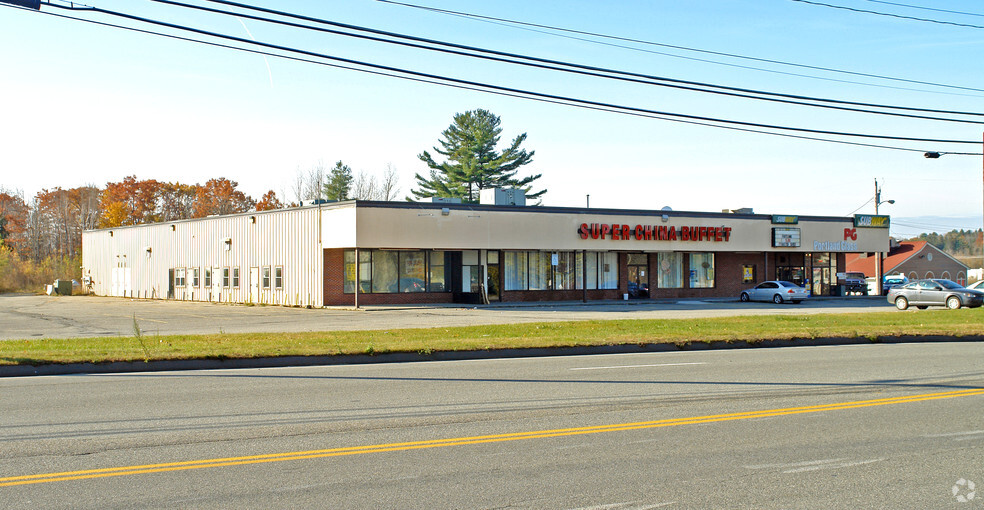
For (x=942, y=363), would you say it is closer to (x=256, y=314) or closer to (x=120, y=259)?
(x=256, y=314)

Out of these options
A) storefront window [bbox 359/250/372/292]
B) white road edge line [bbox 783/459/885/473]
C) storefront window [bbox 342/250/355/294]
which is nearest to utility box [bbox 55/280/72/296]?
storefront window [bbox 342/250/355/294]

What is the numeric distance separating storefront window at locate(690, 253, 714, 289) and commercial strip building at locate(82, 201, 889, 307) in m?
0.08

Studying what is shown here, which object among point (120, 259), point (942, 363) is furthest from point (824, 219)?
point (120, 259)

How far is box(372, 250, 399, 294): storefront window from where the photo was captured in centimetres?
4212

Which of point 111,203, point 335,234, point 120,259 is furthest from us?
point 111,203

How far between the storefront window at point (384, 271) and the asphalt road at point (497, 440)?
2801 cm

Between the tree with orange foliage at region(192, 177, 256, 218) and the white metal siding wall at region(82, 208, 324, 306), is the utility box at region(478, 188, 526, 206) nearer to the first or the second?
the white metal siding wall at region(82, 208, 324, 306)

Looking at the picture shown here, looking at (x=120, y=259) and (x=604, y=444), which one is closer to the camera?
(x=604, y=444)

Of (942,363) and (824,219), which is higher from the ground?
(824,219)

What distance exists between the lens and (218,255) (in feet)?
164

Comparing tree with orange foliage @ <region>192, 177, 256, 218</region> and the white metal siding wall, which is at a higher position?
tree with orange foliage @ <region>192, 177, 256, 218</region>

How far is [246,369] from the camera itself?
15039 mm

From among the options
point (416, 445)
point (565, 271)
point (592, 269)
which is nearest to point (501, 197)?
point (565, 271)

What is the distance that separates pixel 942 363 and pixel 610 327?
977cm
